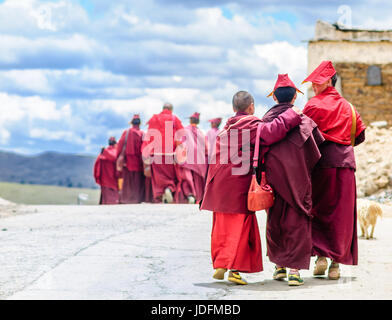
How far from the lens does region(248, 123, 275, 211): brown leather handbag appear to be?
6.93 metres

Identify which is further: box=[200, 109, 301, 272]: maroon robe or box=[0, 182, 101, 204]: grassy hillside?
box=[0, 182, 101, 204]: grassy hillside

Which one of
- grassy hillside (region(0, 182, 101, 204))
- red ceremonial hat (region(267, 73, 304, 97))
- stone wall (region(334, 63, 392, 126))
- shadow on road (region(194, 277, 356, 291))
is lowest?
grassy hillside (region(0, 182, 101, 204))

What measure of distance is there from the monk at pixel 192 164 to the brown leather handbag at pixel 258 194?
33.6 feet

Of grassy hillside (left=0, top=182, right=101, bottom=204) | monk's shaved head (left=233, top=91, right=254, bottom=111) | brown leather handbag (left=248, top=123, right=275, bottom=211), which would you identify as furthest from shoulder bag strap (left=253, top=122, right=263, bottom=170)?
grassy hillside (left=0, top=182, right=101, bottom=204)

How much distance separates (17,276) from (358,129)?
3.77 metres

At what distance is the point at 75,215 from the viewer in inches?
531

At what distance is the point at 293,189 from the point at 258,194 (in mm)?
391

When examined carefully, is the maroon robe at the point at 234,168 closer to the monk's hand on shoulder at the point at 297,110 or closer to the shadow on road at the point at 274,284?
the monk's hand on shoulder at the point at 297,110

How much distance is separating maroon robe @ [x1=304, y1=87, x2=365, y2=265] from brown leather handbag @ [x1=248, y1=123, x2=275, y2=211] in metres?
0.80

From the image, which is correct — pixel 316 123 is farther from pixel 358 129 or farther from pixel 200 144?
pixel 200 144

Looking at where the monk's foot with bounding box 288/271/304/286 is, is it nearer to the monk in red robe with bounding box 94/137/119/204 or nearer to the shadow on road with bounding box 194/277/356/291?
the shadow on road with bounding box 194/277/356/291

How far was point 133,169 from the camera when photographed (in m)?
19.0

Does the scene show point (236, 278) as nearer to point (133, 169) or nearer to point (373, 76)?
point (133, 169)
